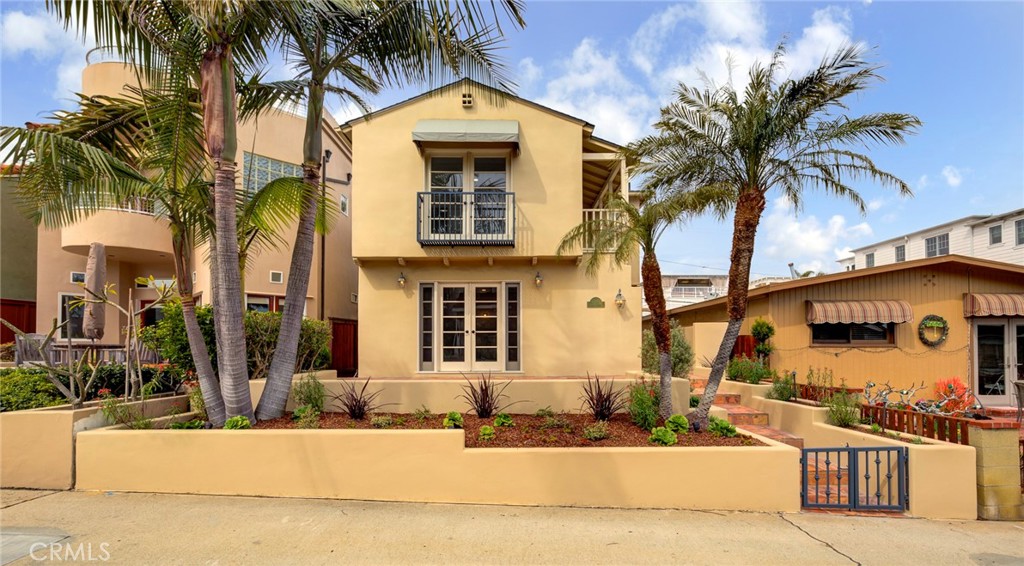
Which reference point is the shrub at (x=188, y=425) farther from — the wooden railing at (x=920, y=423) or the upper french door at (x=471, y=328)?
the wooden railing at (x=920, y=423)

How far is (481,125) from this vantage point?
9.77m

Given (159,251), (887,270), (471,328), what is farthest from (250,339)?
(887,270)

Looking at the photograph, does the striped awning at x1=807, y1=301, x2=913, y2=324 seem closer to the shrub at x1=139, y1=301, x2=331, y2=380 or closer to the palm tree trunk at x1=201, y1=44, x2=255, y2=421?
the shrub at x1=139, y1=301, x2=331, y2=380

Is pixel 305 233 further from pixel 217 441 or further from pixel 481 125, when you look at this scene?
pixel 481 125

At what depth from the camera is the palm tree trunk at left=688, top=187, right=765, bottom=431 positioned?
6641mm

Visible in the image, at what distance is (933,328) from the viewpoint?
40.2ft

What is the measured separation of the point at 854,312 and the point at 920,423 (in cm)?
641

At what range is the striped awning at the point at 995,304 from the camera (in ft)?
39.0

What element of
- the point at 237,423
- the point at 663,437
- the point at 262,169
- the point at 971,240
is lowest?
the point at 663,437

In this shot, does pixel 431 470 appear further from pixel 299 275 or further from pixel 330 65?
pixel 330 65

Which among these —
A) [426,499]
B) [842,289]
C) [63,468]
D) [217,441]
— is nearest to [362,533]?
[426,499]

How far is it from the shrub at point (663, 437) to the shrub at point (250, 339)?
5725 millimetres

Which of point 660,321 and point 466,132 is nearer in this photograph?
point 660,321

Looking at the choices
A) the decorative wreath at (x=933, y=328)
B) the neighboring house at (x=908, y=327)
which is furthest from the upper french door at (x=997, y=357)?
the decorative wreath at (x=933, y=328)
